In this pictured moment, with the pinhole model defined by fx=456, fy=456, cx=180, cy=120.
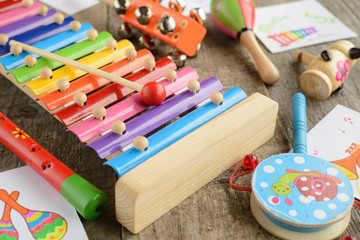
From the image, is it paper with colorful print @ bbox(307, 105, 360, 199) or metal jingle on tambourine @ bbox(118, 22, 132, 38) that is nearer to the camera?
paper with colorful print @ bbox(307, 105, 360, 199)

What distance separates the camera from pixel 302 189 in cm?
94

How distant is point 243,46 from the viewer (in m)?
1.53

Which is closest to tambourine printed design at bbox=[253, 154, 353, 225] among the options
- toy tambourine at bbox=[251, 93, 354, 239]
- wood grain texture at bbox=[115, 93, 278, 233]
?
toy tambourine at bbox=[251, 93, 354, 239]

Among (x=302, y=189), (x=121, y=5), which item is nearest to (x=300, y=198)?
(x=302, y=189)

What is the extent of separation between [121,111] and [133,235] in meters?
0.30

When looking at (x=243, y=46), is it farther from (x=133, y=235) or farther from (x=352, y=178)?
(x=133, y=235)

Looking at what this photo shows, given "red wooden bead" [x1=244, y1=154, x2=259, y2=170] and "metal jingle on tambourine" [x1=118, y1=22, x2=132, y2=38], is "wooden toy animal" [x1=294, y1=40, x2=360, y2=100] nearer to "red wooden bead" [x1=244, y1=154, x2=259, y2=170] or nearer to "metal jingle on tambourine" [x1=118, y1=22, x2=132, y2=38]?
"red wooden bead" [x1=244, y1=154, x2=259, y2=170]

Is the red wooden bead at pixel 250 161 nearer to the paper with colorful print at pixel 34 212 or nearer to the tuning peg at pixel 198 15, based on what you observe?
the paper with colorful print at pixel 34 212

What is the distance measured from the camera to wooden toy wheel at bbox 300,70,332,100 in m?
1.26

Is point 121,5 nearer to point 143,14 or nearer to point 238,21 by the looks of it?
point 143,14

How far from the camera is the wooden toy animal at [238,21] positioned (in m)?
1.41

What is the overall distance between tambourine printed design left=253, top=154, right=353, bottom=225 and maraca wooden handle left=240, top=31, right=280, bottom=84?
39cm

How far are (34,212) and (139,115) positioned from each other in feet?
1.04

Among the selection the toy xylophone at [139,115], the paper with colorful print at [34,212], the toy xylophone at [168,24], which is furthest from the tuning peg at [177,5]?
the paper with colorful print at [34,212]
